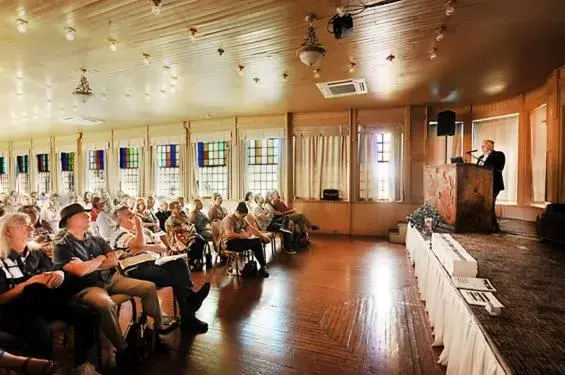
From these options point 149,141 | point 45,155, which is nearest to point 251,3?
point 149,141

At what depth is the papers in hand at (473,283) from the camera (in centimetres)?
211

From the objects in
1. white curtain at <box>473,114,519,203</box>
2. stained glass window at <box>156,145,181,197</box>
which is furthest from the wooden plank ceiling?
stained glass window at <box>156,145,181,197</box>

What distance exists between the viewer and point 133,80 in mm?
5336

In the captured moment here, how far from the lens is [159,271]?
2863mm

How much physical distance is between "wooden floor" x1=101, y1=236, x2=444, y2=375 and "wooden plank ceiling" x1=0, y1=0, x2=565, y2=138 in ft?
10.6

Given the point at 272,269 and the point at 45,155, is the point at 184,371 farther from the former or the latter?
the point at 45,155

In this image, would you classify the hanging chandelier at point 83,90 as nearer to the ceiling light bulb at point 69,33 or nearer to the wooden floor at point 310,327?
the ceiling light bulb at point 69,33

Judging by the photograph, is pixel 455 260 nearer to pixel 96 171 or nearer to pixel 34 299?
pixel 34 299

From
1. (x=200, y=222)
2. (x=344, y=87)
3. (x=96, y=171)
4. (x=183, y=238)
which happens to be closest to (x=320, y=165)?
(x=344, y=87)

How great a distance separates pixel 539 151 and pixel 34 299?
25.9 ft

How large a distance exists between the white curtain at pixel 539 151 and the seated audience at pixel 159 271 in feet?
20.9

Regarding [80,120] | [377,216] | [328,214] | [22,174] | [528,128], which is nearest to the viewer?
[528,128]

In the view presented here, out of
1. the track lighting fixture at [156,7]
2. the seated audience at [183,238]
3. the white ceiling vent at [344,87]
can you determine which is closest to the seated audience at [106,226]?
the seated audience at [183,238]

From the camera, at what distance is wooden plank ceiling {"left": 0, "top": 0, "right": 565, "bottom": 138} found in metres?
3.09
